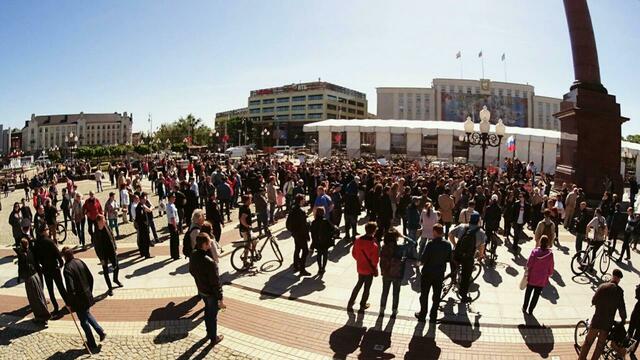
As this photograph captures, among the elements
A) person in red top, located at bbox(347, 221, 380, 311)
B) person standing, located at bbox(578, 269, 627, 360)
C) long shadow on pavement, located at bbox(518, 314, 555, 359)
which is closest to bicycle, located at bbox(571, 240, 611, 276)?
long shadow on pavement, located at bbox(518, 314, 555, 359)

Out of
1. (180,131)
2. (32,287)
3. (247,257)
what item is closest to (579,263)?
(247,257)

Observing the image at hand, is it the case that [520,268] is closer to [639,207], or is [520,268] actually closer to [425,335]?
[425,335]

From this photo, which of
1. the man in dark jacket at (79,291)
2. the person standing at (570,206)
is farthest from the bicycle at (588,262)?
the man in dark jacket at (79,291)

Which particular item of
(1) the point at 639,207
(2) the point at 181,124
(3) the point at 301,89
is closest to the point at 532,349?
(1) the point at 639,207

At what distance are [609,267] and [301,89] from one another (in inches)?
4468

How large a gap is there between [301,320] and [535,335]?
407 centimetres

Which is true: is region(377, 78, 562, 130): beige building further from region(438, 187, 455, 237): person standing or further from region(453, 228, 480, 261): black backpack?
region(453, 228, 480, 261): black backpack

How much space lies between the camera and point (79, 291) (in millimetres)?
6535

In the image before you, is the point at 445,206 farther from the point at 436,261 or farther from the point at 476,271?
the point at 436,261

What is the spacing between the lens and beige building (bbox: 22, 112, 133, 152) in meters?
168

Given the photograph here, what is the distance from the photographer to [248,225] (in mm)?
10375

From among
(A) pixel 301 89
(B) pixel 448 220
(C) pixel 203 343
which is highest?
(A) pixel 301 89

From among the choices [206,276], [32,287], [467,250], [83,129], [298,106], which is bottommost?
[32,287]

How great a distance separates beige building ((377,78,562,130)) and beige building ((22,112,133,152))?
11310cm
